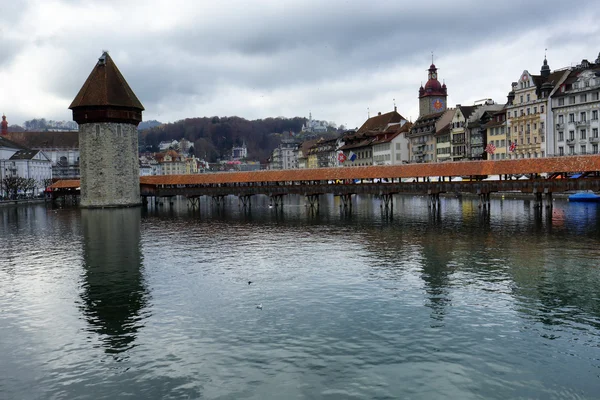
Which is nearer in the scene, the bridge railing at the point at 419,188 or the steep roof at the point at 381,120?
the bridge railing at the point at 419,188

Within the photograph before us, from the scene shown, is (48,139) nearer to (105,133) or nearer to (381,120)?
(105,133)


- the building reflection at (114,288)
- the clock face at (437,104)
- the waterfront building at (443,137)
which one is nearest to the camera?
the building reflection at (114,288)

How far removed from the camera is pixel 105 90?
62562mm

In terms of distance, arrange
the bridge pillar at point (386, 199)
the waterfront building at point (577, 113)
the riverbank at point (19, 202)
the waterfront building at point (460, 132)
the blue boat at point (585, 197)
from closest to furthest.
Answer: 1. the bridge pillar at point (386, 199)
2. the blue boat at point (585, 197)
3. the waterfront building at point (577, 113)
4. the riverbank at point (19, 202)
5. the waterfront building at point (460, 132)

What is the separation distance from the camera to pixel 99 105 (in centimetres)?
6169

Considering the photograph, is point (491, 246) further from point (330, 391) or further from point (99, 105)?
point (99, 105)

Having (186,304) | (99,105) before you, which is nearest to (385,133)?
(99,105)

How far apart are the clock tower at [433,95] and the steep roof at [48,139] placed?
79129 mm

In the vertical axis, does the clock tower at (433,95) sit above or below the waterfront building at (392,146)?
above

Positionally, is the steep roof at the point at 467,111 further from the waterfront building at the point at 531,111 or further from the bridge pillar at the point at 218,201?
the bridge pillar at the point at 218,201

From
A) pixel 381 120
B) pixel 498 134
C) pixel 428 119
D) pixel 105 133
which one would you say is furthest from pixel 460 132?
pixel 105 133

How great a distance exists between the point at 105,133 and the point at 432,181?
36760 mm

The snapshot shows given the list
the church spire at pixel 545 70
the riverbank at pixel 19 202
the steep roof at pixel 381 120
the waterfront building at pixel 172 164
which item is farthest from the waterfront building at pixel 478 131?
the waterfront building at pixel 172 164

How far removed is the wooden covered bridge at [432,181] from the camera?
43.9 meters
